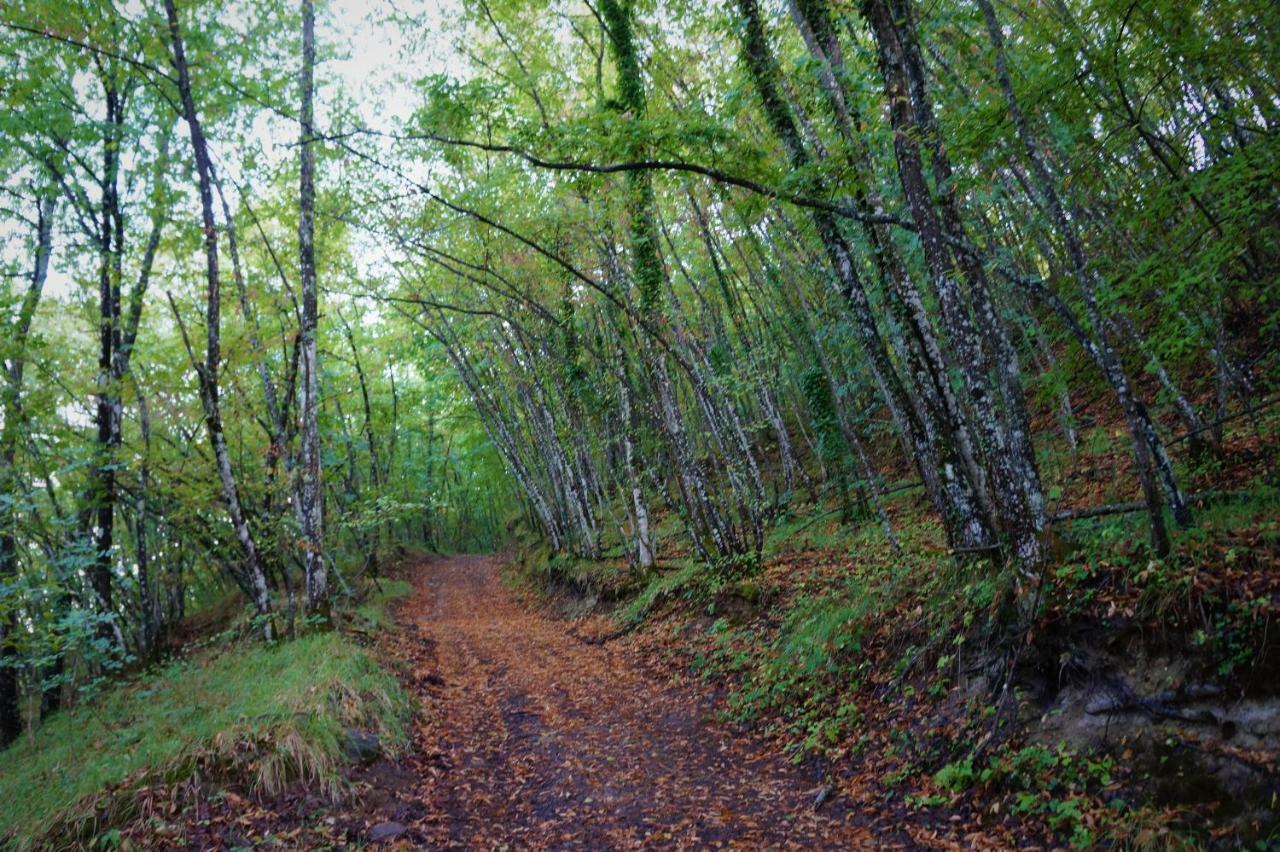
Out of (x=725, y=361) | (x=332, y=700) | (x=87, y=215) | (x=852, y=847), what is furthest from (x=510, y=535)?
(x=852, y=847)

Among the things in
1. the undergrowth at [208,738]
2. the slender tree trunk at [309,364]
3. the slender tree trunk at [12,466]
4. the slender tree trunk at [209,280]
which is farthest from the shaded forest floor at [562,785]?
the slender tree trunk at [12,466]

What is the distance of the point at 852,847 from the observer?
4.15 m

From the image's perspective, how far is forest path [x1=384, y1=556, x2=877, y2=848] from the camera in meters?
4.65

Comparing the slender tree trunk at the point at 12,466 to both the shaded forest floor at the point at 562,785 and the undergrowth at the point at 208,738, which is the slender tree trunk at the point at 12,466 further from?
the shaded forest floor at the point at 562,785

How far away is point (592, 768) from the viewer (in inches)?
230

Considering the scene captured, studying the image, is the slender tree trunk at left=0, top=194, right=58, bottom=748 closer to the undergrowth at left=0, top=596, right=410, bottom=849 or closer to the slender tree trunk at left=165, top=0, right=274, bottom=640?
the undergrowth at left=0, top=596, right=410, bottom=849

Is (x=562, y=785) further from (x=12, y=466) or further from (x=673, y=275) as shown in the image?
(x=673, y=275)

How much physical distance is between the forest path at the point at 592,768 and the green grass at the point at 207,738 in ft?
2.45

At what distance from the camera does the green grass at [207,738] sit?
181 inches

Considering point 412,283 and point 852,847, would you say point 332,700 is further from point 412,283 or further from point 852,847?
point 412,283

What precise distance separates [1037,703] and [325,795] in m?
5.04

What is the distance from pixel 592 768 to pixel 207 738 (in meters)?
3.06

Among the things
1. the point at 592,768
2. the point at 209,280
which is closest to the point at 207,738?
the point at 592,768

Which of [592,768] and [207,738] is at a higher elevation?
[207,738]
